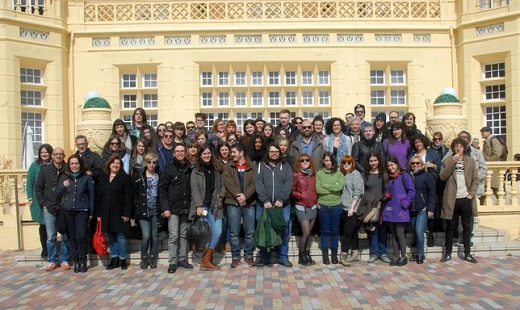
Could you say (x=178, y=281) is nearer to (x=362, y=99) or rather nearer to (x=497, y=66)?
(x=362, y=99)

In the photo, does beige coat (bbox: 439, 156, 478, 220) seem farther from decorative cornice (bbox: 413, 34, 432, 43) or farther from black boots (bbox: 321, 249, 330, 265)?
decorative cornice (bbox: 413, 34, 432, 43)

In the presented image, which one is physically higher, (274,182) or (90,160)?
(90,160)

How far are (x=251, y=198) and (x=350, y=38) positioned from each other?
27.8 feet

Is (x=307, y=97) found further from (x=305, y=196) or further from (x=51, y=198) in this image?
(x=51, y=198)

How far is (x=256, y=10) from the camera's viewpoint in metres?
14.7

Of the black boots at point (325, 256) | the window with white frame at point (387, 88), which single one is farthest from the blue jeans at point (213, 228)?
the window with white frame at point (387, 88)

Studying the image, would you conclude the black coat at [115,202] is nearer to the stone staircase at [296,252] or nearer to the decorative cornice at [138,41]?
the stone staircase at [296,252]

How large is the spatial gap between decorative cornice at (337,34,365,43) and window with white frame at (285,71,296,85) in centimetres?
159

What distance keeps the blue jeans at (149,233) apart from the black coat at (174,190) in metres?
0.28

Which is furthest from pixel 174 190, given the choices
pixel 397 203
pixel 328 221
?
pixel 397 203

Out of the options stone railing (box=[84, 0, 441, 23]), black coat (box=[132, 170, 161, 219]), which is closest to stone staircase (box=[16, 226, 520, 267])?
black coat (box=[132, 170, 161, 219])

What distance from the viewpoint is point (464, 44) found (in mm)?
14391

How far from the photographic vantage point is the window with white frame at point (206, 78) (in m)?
14.9

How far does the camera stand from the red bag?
752 cm
